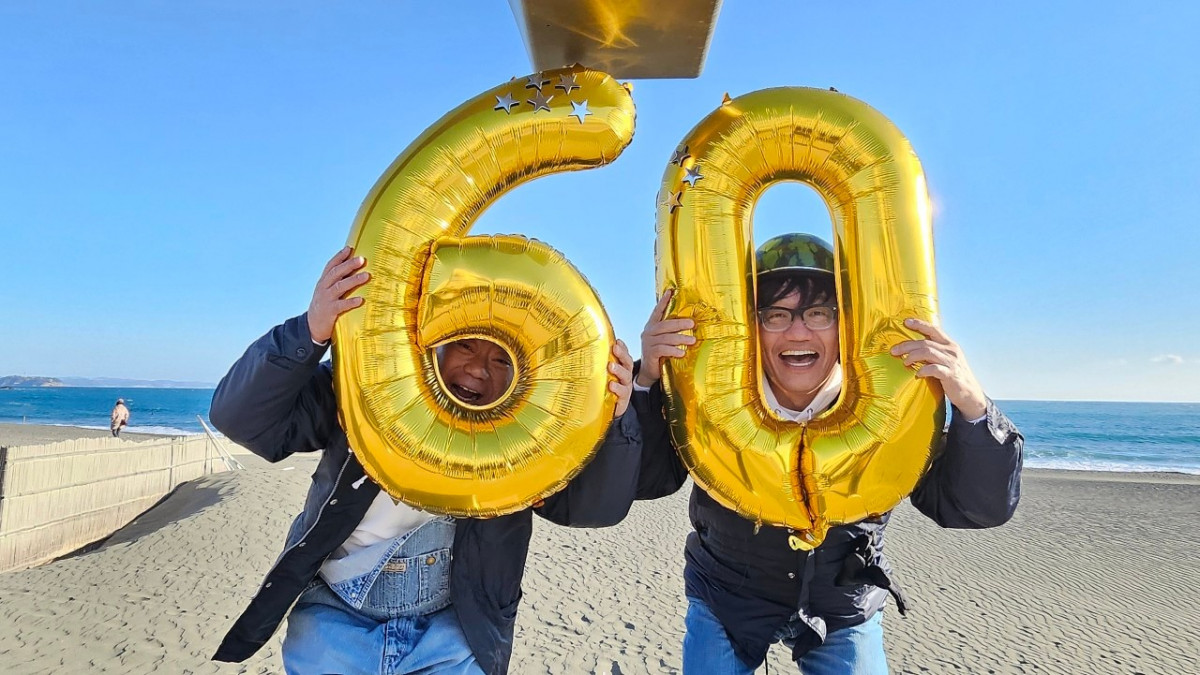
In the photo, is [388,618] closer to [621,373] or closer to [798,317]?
[621,373]

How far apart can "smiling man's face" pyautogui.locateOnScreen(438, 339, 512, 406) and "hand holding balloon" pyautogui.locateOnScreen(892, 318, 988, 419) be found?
1266mm

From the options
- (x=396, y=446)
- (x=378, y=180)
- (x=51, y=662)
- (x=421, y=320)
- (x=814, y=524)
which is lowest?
(x=51, y=662)

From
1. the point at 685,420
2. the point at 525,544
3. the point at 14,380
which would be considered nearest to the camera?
the point at 685,420

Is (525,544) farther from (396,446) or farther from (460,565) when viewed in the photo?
(396,446)

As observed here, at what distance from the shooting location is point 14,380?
165625 mm

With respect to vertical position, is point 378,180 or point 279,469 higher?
point 378,180

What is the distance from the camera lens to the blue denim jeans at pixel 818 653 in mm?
2305

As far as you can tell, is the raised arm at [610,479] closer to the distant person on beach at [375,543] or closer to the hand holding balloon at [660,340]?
the distant person on beach at [375,543]

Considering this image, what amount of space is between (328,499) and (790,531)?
1556 millimetres

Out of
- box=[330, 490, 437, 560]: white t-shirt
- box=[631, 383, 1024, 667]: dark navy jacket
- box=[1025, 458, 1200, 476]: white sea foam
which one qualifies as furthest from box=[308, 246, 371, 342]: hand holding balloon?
box=[1025, 458, 1200, 476]: white sea foam

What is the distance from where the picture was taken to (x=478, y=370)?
2.19 metres

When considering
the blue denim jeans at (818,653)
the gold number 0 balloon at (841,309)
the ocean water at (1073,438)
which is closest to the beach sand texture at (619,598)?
the blue denim jeans at (818,653)

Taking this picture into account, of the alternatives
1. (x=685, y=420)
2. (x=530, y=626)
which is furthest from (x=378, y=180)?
(x=530, y=626)

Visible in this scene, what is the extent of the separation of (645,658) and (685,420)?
5588 mm
